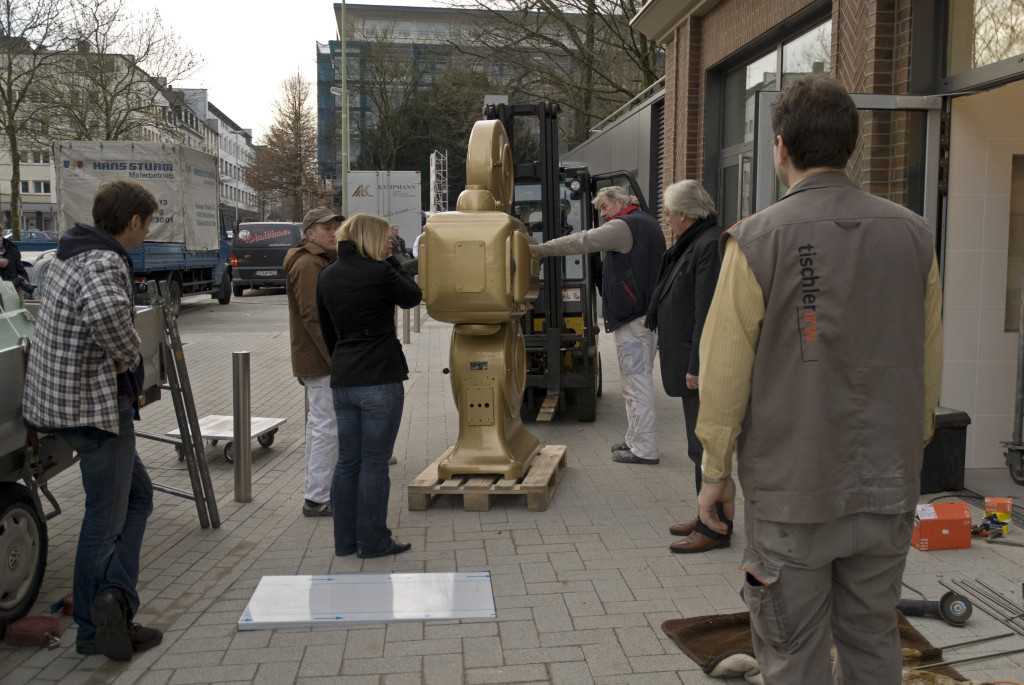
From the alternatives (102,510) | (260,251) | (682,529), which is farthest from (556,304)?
(260,251)

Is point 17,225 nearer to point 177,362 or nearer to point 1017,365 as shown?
point 177,362

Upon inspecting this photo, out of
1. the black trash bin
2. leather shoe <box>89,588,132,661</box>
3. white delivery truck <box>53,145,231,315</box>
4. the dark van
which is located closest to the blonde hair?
leather shoe <box>89,588,132,661</box>

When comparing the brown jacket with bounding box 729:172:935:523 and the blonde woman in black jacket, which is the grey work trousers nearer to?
the brown jacket with bounding box 729:172:935:523

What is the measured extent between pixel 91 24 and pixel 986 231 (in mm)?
27210

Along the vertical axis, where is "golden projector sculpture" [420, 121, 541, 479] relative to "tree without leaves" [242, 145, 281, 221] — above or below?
below

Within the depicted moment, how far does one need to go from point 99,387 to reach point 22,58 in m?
26.3

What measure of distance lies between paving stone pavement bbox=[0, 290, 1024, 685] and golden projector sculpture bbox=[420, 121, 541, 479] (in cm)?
38

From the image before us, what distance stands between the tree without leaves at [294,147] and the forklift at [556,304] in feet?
147

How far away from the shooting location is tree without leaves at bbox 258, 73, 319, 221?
171 ft

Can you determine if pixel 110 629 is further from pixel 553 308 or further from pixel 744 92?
pixel 744 92

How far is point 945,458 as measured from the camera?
5660 mm

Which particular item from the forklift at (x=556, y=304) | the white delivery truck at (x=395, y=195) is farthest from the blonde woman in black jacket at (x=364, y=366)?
the white delivery truck at (x=395, y=195)

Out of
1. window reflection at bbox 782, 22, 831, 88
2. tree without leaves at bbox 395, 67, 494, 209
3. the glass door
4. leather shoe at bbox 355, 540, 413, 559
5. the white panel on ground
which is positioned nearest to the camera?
the white panel on ground

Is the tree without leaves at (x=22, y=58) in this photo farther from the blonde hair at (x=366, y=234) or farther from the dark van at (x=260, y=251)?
the blonde hair at (x=366, y=234)
